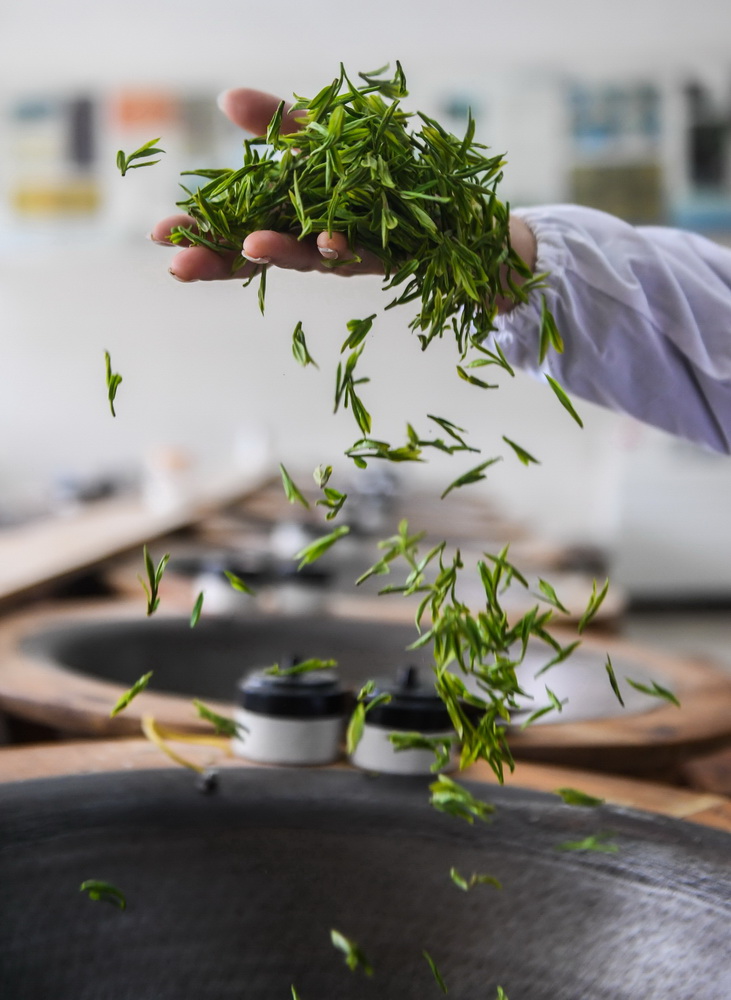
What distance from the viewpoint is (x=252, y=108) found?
0.84 metres

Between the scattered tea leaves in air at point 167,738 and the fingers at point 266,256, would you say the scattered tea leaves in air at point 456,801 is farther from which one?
the fingers at point 266,256

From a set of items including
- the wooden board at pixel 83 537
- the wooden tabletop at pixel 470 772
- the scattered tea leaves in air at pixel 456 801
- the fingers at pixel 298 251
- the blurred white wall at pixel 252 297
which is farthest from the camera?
the blurred white wall at pixel 252 297

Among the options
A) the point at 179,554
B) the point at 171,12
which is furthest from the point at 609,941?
the point at 171,12

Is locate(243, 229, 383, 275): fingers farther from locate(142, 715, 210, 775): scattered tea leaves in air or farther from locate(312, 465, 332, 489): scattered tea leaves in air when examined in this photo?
locate(142, 715, 210, 775): scattered tea leaves in air

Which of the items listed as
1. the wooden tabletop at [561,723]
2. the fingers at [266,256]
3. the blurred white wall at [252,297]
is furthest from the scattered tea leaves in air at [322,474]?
the blurred white wall at [252,297]

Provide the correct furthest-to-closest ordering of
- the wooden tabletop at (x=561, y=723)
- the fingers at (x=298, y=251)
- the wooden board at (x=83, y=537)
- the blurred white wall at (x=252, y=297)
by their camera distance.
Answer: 1. the blurred white wall at (x=252, y=297)
2. the wooden board at (x=83, y=537)
3. the wooden tabletop at (x=561, y=723)
4. the fingers at (x=298, y=251)

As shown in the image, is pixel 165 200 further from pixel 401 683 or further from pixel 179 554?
pixel 401 683

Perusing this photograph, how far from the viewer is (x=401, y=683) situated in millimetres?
987

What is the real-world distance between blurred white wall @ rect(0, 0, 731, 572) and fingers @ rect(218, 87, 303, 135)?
5085mm

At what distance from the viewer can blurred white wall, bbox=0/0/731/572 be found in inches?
247

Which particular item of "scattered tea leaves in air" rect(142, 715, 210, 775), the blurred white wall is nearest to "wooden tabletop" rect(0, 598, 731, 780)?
"scattered tea leaves in air" rect(142, 715, 210, 775)

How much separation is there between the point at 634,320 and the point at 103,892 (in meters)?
0.62

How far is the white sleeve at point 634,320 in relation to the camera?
94 cm

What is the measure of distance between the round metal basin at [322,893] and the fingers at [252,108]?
1.64 feet
